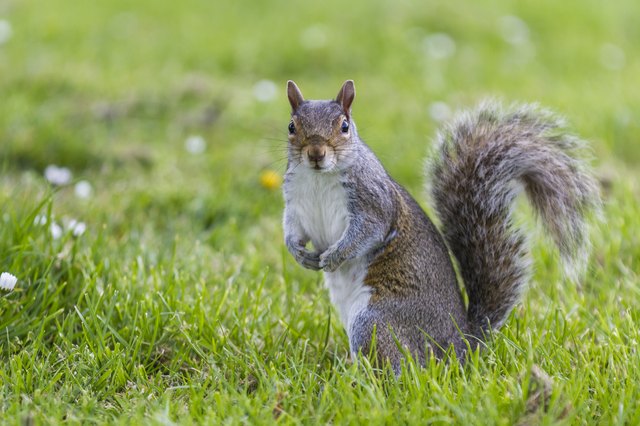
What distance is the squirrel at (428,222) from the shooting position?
231 cm

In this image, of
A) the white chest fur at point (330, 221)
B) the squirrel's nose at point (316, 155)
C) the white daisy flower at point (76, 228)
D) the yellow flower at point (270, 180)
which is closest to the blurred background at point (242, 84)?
the yellow flower at point (270, 180)

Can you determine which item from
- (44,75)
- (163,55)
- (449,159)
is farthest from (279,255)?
(163,55)

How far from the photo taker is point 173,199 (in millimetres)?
3580

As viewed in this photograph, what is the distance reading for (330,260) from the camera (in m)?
2.32

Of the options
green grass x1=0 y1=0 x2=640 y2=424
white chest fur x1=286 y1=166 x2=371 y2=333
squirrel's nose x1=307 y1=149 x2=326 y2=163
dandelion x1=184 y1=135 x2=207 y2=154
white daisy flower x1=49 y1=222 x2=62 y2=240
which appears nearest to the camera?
green grass x1=0 y1=0 x2=640 y2=424

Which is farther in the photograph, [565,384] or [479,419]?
[565,384]

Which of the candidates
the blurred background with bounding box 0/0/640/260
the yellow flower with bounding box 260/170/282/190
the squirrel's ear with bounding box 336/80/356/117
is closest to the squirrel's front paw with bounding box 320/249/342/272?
the squirrel's ear with bounding box 336/80/356/117

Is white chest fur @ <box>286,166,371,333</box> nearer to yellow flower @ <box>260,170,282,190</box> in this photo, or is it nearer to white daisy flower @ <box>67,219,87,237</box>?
white daisy flower @ <box>67,219,87,237</box>

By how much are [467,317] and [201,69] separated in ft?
11.9

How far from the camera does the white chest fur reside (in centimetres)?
236

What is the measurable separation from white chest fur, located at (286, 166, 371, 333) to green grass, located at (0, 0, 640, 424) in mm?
137

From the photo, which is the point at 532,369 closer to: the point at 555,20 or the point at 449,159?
the point at 449,159

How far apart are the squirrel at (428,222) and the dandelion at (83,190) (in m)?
1.33

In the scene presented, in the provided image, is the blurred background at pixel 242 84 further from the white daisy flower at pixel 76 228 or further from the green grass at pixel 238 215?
the white daisy flower at pixel 76 228
